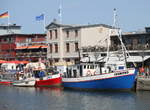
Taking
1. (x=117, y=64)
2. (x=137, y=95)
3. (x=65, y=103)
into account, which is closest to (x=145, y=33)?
(x=117, y=64)

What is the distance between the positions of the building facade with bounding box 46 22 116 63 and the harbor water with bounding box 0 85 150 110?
19.7 meters

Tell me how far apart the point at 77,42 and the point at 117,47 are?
363 inches

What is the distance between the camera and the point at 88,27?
73312 mm

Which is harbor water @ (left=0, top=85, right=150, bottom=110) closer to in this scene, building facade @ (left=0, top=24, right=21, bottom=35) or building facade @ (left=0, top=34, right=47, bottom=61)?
building facade @ (left=0, top=34, right=47, bottom=61)

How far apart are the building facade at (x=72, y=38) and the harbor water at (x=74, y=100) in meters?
19.7

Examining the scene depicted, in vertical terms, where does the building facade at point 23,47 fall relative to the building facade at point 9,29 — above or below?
below

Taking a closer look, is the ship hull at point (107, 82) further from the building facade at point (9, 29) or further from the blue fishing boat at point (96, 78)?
the building facade at point (9, 29)

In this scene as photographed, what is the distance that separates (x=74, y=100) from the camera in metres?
45.7

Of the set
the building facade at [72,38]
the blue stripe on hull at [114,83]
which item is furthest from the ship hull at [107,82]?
the building facade at [72,38]

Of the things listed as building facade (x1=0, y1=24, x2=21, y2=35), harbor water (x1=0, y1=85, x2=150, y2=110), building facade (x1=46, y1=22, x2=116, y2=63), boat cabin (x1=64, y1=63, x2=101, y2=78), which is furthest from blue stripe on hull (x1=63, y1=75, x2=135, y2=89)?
building facade (x1=0, y1=24, x2=21, y2=35)

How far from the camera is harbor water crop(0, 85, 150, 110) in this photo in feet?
134

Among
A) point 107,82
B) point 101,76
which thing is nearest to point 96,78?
point 101,76

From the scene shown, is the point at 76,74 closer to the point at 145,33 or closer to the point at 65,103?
the point at 65,103

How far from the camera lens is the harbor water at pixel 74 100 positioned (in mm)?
40834
